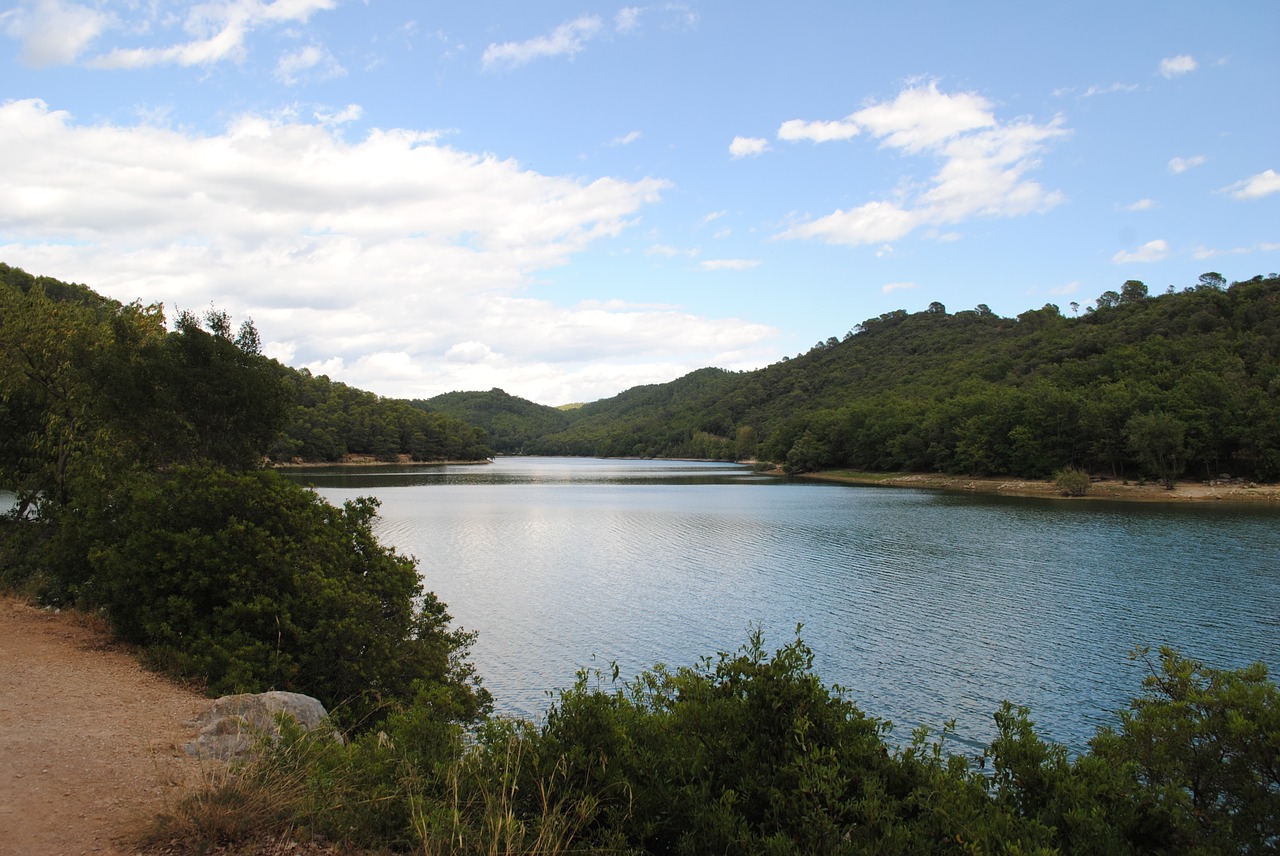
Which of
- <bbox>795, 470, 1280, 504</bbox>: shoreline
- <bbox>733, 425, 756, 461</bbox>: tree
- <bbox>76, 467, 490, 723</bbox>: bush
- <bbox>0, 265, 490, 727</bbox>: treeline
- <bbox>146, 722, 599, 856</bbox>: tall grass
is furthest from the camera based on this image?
<bbox>733, 425, 756, 461</bbox>: tree

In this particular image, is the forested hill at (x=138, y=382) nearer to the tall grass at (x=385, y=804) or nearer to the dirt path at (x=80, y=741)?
the dirt path at (x=80, y=741)

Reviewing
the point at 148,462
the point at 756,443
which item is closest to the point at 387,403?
the point at 756,443

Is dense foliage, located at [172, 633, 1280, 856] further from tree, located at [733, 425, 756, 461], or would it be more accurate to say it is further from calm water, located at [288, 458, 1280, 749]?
tree, located at [733, 425, 756, 461]

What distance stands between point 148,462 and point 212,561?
961 centimetres

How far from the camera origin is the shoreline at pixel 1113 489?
60.8 metres

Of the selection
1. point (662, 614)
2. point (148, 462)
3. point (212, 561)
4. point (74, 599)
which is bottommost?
point (662, 614)

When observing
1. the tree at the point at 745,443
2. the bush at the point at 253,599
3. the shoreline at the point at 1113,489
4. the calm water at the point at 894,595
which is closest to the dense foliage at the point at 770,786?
the bush at the point at 253,599

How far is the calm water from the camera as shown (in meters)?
17.4

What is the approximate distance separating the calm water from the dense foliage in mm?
8294

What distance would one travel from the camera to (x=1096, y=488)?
68.5 meters

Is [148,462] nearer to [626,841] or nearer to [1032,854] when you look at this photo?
[626,841]

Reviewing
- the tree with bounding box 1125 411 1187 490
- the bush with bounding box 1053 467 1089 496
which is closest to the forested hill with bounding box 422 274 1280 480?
the tree with bounding box 1125 411 1187 490

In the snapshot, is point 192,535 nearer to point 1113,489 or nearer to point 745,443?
point 1113,489

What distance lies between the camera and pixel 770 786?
5.94 meters
